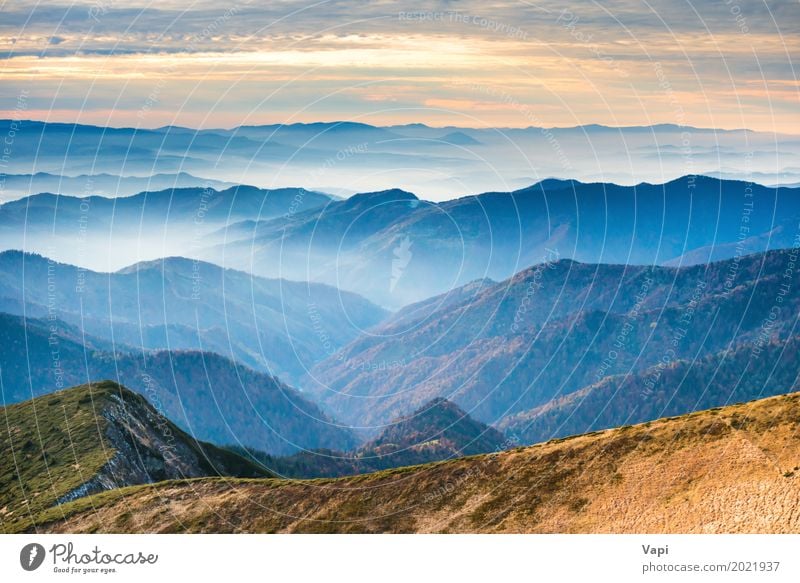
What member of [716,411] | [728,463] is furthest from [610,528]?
[716,411]

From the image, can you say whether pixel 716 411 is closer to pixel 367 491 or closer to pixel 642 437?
pixel 642 437

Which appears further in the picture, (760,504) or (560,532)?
(560,532)
